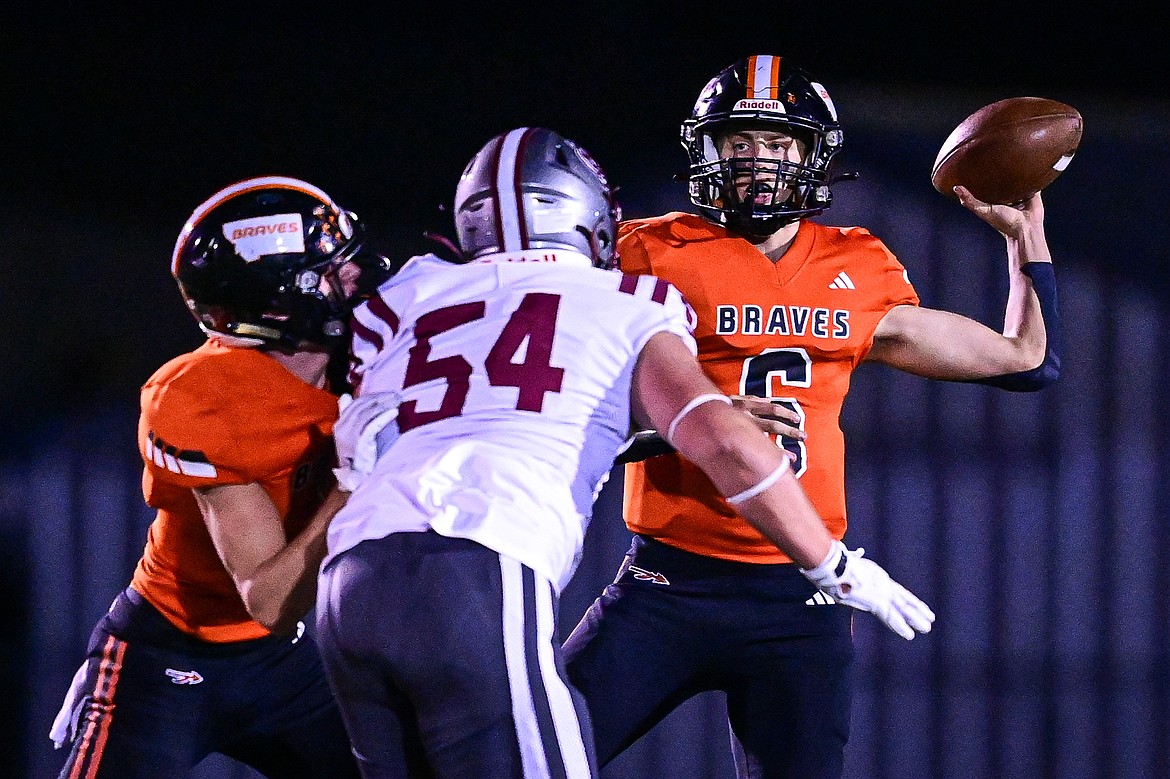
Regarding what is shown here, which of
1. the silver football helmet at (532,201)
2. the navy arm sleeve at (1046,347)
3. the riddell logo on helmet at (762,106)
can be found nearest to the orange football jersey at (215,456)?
the silver football helmet at (532,201)

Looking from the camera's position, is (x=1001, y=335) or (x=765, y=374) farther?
(x=1001, y=335)

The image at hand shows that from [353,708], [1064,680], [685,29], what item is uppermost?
[685,29]

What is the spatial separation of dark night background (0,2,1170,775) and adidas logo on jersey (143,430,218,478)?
66.2 inches

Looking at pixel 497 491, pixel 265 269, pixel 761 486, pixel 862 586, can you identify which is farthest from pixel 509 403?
pixel 265 269

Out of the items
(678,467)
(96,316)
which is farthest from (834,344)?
(96,316)

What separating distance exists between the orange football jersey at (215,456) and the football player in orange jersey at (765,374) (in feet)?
1.94

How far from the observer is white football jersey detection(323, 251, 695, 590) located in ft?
5.69

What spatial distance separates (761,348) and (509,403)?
773 millimetres

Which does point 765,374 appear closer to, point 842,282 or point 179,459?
point 842,282

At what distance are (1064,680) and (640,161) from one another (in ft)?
6.92

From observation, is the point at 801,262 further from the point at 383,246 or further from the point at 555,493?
the point at 383,246

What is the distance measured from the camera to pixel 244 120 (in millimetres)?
3729

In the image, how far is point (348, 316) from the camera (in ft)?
7.77

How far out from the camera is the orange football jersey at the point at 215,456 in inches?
83.4
